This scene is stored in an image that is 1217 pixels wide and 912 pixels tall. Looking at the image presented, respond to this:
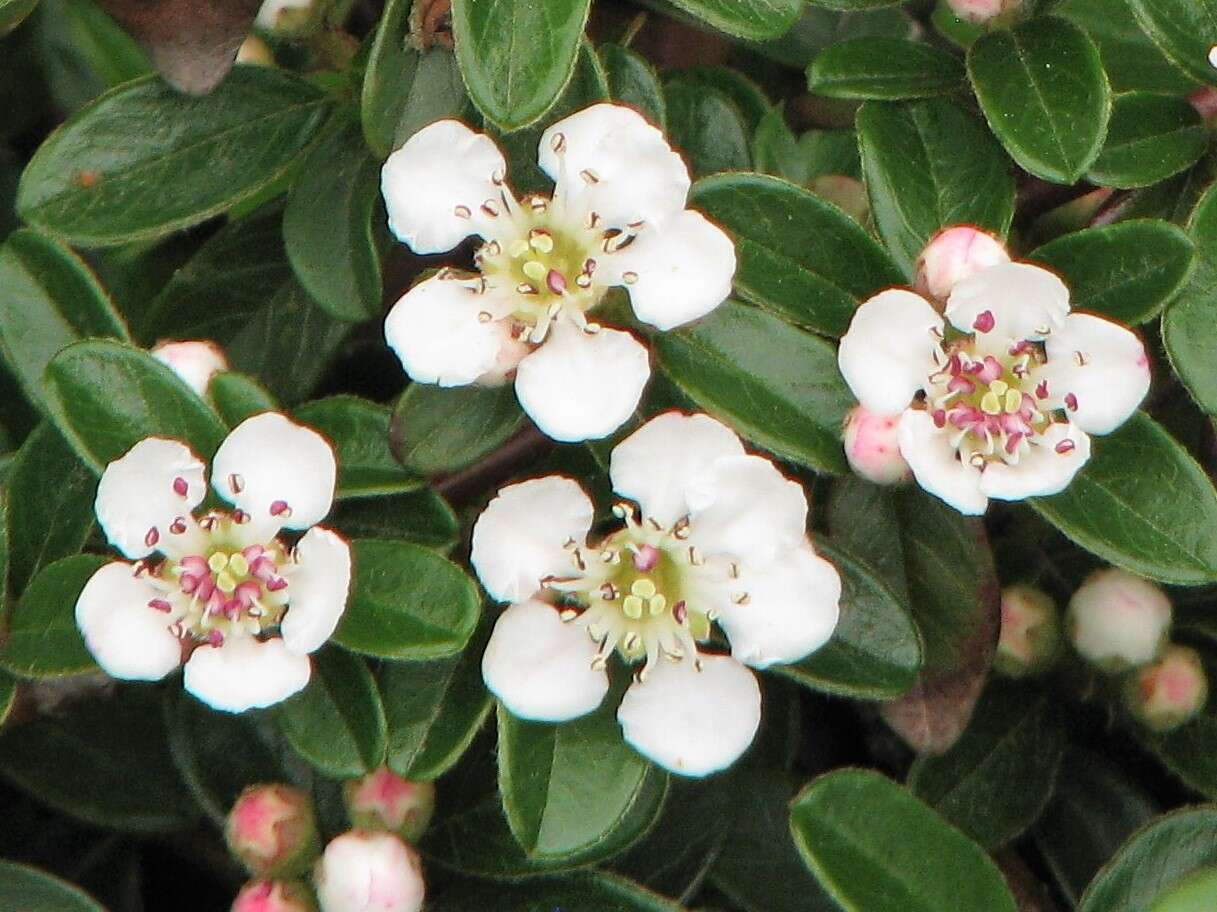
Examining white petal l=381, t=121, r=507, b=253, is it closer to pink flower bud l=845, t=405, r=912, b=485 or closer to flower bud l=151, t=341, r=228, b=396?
flower bud l=151, t=341, r=228, b=396

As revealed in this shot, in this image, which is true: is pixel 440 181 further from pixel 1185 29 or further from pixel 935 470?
pixel 1185 29

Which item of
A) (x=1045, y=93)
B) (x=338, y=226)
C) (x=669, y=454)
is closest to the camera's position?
(x=669, y=454)

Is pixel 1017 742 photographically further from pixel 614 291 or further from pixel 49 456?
pixel 49 456

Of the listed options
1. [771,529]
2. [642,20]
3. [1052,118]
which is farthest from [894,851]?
[642,20]

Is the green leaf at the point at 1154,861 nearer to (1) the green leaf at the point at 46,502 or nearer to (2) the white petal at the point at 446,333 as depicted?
(2) the white petal at the point at 446,333

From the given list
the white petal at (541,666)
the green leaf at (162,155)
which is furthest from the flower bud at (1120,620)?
the green leaf at (162,155)

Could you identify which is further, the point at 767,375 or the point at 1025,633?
the point at 1025,633

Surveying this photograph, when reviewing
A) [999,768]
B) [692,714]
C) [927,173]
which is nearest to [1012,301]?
[927,173]
